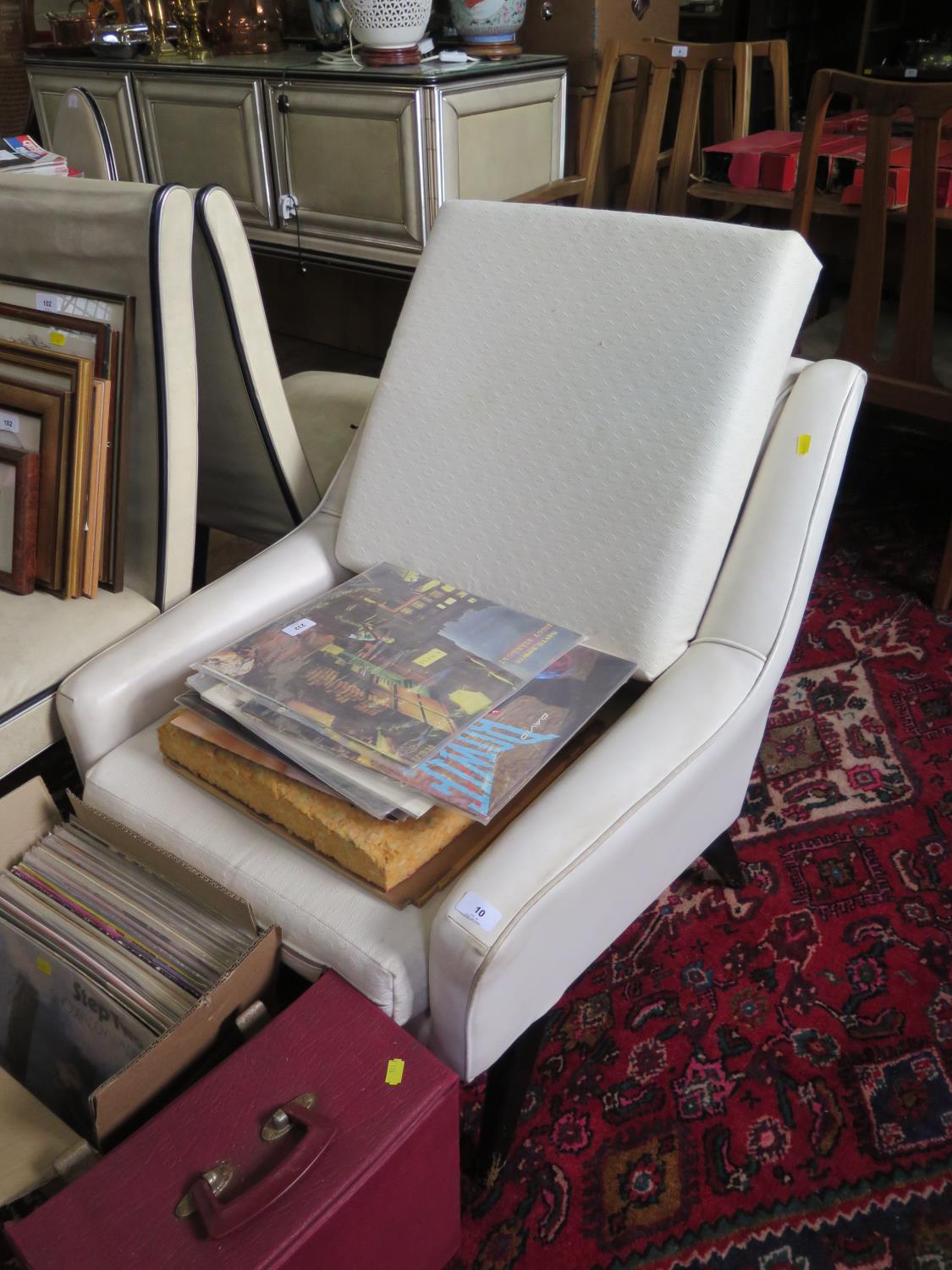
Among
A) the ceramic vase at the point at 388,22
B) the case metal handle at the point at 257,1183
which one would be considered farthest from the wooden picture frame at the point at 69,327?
the ceramic vase at the point at 388,22

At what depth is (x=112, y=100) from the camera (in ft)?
8.55

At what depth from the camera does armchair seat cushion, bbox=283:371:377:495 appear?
1.66 m

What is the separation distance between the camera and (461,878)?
2.79ft

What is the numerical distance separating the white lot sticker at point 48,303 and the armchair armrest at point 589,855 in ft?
3.12

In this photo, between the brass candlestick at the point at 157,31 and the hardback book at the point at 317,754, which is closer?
the hardback book at the point at 317,754

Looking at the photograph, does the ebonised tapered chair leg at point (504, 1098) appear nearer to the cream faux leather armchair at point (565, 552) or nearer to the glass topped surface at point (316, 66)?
the cream faux leather armchair at point (565, 552)

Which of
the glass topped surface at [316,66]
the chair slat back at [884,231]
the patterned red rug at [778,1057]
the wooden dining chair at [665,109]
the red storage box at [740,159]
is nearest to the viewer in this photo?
the patterned red rug at [778,1057]

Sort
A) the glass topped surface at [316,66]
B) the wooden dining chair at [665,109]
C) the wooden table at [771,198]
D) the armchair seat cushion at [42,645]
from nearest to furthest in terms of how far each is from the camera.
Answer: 1. the armchair seat cushion at [42,645]
2. the wooden table at [771,198]
3. the glass topped surface at [316,66]
4. the wooden dining chair at [665,109]

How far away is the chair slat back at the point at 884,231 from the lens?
156 cm

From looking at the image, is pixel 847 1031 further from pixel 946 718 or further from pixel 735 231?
pixel 735 231

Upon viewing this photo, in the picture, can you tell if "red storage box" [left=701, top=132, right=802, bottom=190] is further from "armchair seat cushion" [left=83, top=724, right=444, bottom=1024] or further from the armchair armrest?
"armchair seat cushion" [left=83, top=724, right=444, bottom=1024]

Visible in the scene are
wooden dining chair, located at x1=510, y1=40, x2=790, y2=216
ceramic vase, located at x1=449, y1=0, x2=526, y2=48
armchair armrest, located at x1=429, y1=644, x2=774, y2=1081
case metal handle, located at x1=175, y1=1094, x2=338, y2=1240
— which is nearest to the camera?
case metal handle, located at x1=175, y1=1094, x2=338, y2=1240

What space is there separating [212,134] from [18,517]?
159 centimetres

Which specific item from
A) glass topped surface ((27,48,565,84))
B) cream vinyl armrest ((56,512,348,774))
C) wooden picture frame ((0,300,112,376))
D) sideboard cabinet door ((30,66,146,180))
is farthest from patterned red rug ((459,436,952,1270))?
sideboard cabinet door ((30,66,146,180))
